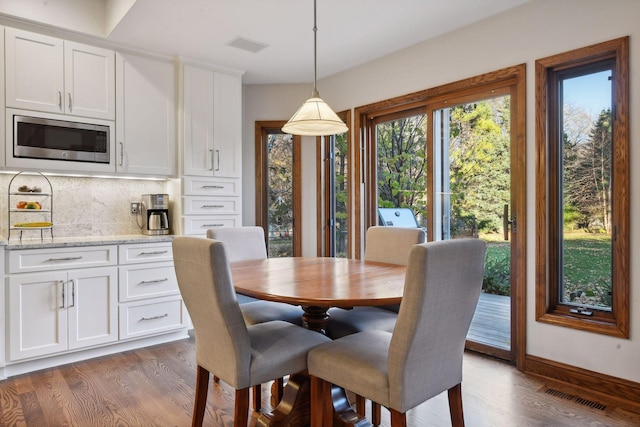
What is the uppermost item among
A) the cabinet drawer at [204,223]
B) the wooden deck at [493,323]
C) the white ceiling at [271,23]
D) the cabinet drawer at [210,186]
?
the white ceiling at [271,23]

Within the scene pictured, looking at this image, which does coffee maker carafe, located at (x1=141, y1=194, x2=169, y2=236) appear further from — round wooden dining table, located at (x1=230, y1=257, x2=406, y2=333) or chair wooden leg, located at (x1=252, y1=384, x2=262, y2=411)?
chair wooden leg, located at (x1=252, y1=384, x2=262, y2=411)

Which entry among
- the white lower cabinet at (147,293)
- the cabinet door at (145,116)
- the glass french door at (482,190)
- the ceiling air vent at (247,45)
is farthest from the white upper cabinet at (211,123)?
the glass french door at (482,190)

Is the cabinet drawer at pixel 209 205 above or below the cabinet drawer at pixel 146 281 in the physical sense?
above

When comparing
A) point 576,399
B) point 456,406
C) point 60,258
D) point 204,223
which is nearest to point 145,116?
point 204,223

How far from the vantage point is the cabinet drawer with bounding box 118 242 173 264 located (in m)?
3.13

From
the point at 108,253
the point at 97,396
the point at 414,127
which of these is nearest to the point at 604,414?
the point at 414,127

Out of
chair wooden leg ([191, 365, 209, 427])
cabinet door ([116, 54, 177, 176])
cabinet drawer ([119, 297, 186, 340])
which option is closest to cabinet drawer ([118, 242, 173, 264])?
cabinet drawer ([119, 297, 186, 340])

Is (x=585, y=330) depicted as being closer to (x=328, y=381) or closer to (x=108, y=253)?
(x=328, y=381)

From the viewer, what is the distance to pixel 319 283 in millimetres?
1778

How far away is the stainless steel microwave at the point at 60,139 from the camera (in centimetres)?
291

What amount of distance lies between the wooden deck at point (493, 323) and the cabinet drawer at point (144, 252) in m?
2.53

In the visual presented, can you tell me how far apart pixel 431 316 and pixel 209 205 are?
2782 millimetres

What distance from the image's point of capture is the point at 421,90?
3.37m

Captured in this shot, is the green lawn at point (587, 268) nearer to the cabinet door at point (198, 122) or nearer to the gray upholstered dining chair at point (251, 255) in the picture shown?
the gray upholstered dining chair at point (251, 255)
